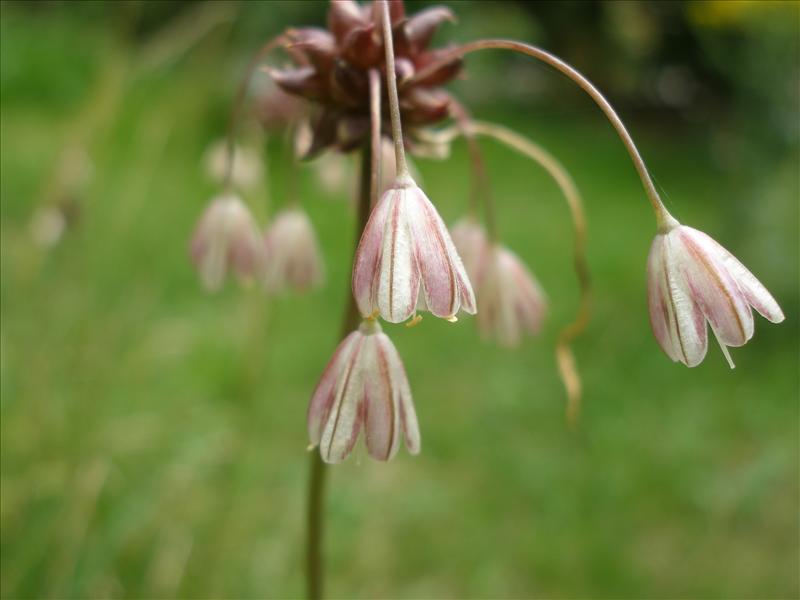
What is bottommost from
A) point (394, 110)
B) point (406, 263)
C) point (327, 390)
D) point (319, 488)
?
point (319, 488)

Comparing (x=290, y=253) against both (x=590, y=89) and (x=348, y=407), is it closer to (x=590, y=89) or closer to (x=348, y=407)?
(x=348, y=407)

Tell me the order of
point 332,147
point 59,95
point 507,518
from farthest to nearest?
1. point 59,95
2. point 507,518
3. point 332,147

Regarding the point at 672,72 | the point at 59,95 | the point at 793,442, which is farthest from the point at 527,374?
the point at 672,72

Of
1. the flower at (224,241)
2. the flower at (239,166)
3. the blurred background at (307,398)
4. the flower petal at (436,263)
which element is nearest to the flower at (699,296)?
the flower petal at (436,263)

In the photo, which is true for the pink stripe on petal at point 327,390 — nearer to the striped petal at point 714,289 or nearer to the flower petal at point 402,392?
the flower petal at point 402,392

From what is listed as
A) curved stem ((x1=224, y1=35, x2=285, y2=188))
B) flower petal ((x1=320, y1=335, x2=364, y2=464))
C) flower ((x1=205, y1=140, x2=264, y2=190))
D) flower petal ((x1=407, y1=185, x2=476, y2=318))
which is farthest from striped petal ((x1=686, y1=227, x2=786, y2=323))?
flower ((x1=205, y1=140, x2=264, y2=190))

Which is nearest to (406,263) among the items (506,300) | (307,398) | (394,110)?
(394,110)

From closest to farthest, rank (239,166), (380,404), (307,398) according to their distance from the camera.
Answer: (380,404), (239,166), (307,398)

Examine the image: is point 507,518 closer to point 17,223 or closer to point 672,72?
point 17,223
